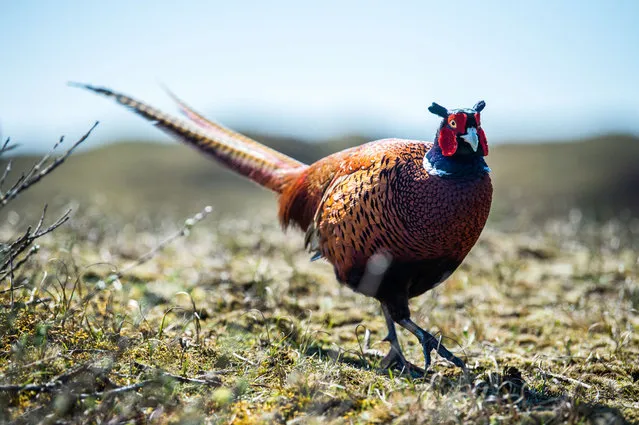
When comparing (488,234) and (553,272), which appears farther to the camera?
(488,234)

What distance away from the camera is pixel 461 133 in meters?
2.78

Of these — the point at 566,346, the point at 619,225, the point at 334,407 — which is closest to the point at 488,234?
the point at 619,225

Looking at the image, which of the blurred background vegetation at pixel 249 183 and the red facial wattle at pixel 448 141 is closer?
the red facial wattle at pixel 448 141

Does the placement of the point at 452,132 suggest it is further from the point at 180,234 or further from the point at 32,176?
the point at 32,176

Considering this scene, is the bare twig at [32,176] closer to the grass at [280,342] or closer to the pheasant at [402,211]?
the grass at [280,342]

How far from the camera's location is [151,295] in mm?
3848

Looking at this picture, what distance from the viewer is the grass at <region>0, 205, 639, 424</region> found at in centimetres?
220

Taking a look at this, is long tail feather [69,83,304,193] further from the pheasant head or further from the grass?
the pheasant head

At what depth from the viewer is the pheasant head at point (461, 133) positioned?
109 inches

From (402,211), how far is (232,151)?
165cm

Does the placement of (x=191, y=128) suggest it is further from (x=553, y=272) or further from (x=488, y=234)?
(x=488, y=234)

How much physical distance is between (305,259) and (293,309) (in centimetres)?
177

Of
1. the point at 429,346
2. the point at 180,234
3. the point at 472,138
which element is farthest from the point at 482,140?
the point at 180,234

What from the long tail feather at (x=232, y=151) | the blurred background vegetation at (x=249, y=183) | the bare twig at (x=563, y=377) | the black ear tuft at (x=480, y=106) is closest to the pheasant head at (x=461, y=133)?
the black ear tuft at (x=480, y=106)
